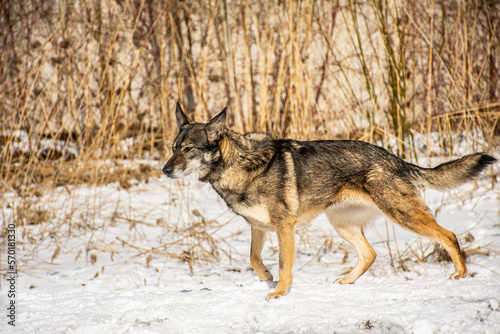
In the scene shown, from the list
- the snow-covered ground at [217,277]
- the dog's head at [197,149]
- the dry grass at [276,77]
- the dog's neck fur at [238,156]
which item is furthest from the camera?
the dry grass at [276,77]

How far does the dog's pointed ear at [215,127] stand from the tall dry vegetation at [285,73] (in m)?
2.27

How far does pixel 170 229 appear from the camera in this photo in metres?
5.18

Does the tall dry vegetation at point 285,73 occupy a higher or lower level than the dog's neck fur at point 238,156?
higher

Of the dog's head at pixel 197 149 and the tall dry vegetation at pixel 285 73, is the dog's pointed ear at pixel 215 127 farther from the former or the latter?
the tall dry vegetation at pixel 285 73

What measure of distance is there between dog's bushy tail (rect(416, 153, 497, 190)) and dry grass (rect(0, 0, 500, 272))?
166 cm

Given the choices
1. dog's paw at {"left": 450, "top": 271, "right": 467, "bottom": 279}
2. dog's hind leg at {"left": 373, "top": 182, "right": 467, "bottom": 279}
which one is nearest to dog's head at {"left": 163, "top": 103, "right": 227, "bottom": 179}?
dog's hind leg at {"left": 373, "top": 182, "right": 467, "bottom": 279}

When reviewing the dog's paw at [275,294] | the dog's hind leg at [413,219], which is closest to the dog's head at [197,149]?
the dog's paw at [275,294]

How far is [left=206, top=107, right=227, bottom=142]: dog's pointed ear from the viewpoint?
3291 millimetres

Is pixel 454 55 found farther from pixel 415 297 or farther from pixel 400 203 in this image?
pixel 415 297

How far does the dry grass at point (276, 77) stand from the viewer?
5363mm

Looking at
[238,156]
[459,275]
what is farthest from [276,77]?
[459,275]

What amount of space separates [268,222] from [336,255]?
→ 154 centimetres

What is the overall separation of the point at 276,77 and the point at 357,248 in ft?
9.42

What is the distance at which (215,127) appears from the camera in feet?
10.9
